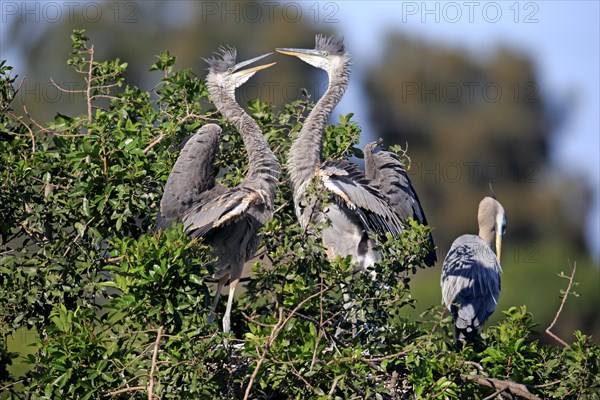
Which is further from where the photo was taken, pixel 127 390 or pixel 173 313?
pixel 173 313

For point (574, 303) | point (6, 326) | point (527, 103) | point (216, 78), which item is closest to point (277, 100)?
point (527, 103)

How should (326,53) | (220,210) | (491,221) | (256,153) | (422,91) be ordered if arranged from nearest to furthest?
(220,210) < (256,153) < (326,53) < (491,221) < (422,91)

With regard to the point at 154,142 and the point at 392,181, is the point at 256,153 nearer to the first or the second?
the point at 154,142

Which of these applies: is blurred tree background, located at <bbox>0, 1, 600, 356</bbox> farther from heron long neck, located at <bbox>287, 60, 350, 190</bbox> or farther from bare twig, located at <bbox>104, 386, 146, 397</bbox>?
bare twig, located at <bbox>104, 386, 146, 397</bbox>

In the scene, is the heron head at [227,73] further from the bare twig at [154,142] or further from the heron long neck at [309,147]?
the bare twig at [154,142]

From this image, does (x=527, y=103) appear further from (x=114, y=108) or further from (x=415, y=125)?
(x=114, y=108)

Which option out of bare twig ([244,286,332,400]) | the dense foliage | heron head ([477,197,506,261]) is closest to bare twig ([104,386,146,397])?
the dense foliage

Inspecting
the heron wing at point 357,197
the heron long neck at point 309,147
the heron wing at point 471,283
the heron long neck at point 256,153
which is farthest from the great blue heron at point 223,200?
the heron wing at point 471,283

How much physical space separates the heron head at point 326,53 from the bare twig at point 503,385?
3527 mm

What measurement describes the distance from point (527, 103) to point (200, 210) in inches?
1119

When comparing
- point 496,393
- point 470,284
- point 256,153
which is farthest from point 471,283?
point 496,393

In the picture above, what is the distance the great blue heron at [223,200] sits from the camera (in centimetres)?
685

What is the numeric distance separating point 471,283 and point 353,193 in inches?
37.3

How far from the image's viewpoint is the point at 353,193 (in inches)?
289
